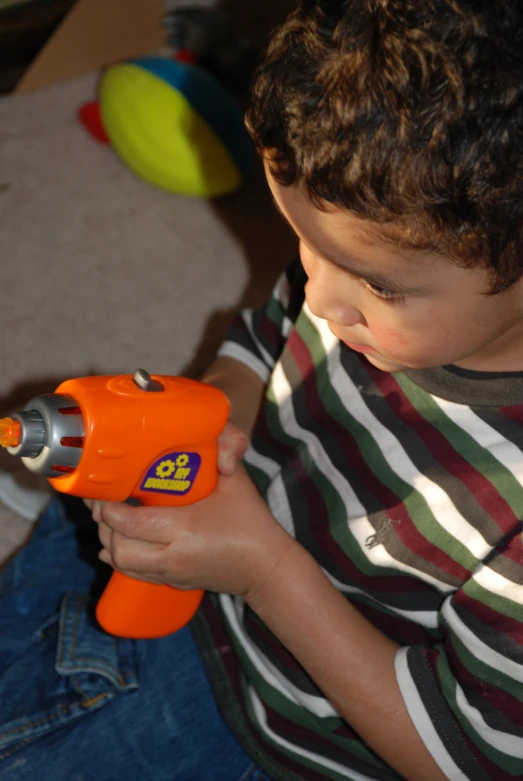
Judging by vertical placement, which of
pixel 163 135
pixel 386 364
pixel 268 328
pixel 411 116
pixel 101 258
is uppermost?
pixel 411 116

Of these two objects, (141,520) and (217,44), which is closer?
(141,520)

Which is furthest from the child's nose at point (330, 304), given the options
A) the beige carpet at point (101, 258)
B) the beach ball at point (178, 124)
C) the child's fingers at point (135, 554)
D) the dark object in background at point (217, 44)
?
the dark object in background at point (217, 44)

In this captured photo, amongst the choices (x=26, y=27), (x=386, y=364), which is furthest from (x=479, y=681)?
(x=26, y=27)

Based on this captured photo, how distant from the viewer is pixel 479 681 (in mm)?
610

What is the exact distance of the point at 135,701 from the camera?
A: 765mm

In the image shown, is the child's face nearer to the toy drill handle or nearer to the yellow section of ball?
the toy drill handle

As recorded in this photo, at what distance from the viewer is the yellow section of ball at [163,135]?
5.05 feet

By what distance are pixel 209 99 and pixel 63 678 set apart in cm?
107

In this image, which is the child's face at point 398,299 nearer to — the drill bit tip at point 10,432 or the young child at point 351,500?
the young child at point 351,500

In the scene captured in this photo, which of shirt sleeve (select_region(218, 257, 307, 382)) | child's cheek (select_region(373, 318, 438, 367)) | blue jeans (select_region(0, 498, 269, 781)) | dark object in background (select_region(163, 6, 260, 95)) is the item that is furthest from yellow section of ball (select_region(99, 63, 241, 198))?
child's cheek (select_region(373, 318, 438, 367))

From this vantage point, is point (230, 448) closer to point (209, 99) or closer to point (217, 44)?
point (209, 99)

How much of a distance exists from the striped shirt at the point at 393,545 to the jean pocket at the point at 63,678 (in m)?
0.08

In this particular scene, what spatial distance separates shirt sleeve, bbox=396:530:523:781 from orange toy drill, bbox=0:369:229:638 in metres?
0.21

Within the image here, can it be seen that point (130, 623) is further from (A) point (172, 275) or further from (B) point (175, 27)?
(B) point (175, 27)
